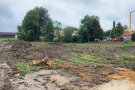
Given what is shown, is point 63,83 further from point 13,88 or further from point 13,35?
point 13,35

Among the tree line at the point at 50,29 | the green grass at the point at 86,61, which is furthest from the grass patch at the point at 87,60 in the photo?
the tree line at the point at 50,29

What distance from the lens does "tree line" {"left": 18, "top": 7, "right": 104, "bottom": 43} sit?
42.0 metres

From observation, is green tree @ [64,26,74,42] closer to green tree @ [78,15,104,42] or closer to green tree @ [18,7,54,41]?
green tree @ [78,15,104,42]

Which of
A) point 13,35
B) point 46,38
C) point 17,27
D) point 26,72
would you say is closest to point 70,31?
point 46,38

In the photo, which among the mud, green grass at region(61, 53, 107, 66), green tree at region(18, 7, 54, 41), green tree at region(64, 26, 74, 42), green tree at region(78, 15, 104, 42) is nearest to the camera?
the mud

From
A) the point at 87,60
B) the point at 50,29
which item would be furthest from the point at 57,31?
the point at 87,60

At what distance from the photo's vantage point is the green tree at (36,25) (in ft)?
136

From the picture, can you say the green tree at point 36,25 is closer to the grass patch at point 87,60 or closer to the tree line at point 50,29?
the tree line at point 50,29

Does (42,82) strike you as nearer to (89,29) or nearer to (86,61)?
(86,61)

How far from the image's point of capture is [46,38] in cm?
4281

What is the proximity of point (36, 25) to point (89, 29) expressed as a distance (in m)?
15.6

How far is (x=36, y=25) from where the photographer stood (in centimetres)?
4250

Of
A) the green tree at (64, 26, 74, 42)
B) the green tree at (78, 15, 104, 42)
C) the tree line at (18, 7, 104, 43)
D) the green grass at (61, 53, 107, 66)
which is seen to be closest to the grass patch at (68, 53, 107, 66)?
the green grass at (61, 53, 107, 66)

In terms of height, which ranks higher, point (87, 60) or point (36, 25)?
point (36, 25)
